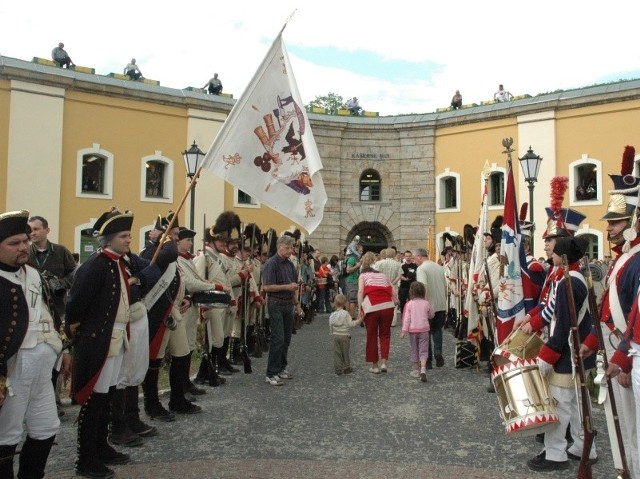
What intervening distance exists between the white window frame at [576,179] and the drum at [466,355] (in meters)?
16.1

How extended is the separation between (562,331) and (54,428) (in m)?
3.85

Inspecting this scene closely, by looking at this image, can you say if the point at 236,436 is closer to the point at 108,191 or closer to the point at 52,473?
the point at 52,473

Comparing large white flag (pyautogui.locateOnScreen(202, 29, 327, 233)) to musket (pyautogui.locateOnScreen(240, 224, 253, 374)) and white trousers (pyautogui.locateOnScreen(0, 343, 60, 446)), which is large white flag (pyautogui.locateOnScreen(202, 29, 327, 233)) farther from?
white trousers (pyautogui.locateOnScreen(0, 343, 60, 446))

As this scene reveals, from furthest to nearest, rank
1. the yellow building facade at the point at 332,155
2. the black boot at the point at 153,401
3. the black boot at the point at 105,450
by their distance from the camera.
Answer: the yellow building facade at the point at 332,155, the black boot at the point at 153,401, the black boot at the point at 105,450

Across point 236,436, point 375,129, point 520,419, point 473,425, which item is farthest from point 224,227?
point 375,129

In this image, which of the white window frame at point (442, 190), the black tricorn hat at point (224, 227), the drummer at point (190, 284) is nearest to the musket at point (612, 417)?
the drummer at point (190, 284)

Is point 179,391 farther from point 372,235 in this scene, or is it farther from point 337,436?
point 372,235

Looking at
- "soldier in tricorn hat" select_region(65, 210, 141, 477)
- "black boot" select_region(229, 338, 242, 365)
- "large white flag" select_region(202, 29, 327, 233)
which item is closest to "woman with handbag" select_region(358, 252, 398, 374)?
"black boot" select_region(229, 338, 242, 365)

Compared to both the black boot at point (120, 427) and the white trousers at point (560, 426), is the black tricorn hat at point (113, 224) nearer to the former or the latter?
the black boot at point (120, 427)

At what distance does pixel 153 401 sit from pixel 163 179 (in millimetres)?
18470

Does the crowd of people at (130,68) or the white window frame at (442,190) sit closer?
the crowd of people at (130,68)

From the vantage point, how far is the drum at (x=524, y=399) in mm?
4773

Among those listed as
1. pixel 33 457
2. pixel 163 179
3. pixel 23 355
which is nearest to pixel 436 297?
pixel 33 457

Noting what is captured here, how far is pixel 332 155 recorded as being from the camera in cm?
2714
